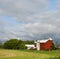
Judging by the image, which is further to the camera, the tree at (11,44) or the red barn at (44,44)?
the red barn at (44,44)

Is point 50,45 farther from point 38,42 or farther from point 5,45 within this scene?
point 5,45

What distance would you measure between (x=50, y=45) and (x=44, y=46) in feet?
19.2

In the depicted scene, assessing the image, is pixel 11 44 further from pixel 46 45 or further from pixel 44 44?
pixel 46 45

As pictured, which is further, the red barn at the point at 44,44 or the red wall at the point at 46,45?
the red barn at the point at 44,44

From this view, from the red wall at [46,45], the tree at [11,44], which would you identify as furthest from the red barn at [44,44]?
the tree at [11,44]

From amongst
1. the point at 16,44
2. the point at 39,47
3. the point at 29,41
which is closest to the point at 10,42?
the point at 16,44

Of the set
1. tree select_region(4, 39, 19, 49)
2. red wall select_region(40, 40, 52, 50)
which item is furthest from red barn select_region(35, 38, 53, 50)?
tree select_region(4, 39, 19, 49)

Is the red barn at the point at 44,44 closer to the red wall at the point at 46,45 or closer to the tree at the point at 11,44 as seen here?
the red wall at the point at 46,45

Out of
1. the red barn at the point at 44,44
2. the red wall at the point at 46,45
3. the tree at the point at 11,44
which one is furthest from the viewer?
the red barn at the point at 44,44

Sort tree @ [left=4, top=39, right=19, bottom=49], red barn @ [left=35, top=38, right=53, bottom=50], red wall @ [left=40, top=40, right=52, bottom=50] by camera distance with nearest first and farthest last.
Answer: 1. tree @ [left=4, top=39, right=19, bottom=49]
2. red wall @ [left=40, top=40, right=52, bottom=50]
3. red barn @ [left=35, top=38, right=53, bottom=50]

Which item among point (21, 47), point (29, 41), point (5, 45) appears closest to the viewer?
point (21, 47)

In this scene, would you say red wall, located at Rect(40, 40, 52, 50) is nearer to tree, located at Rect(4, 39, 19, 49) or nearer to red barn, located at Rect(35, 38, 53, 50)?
red barn, located at Rect(35, 38, 53, 50)

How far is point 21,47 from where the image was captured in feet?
284

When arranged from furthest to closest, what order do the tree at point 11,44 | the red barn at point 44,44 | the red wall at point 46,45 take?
the red barn at point 44,44
the red wall at point 46,45
the tree at point 11,44
